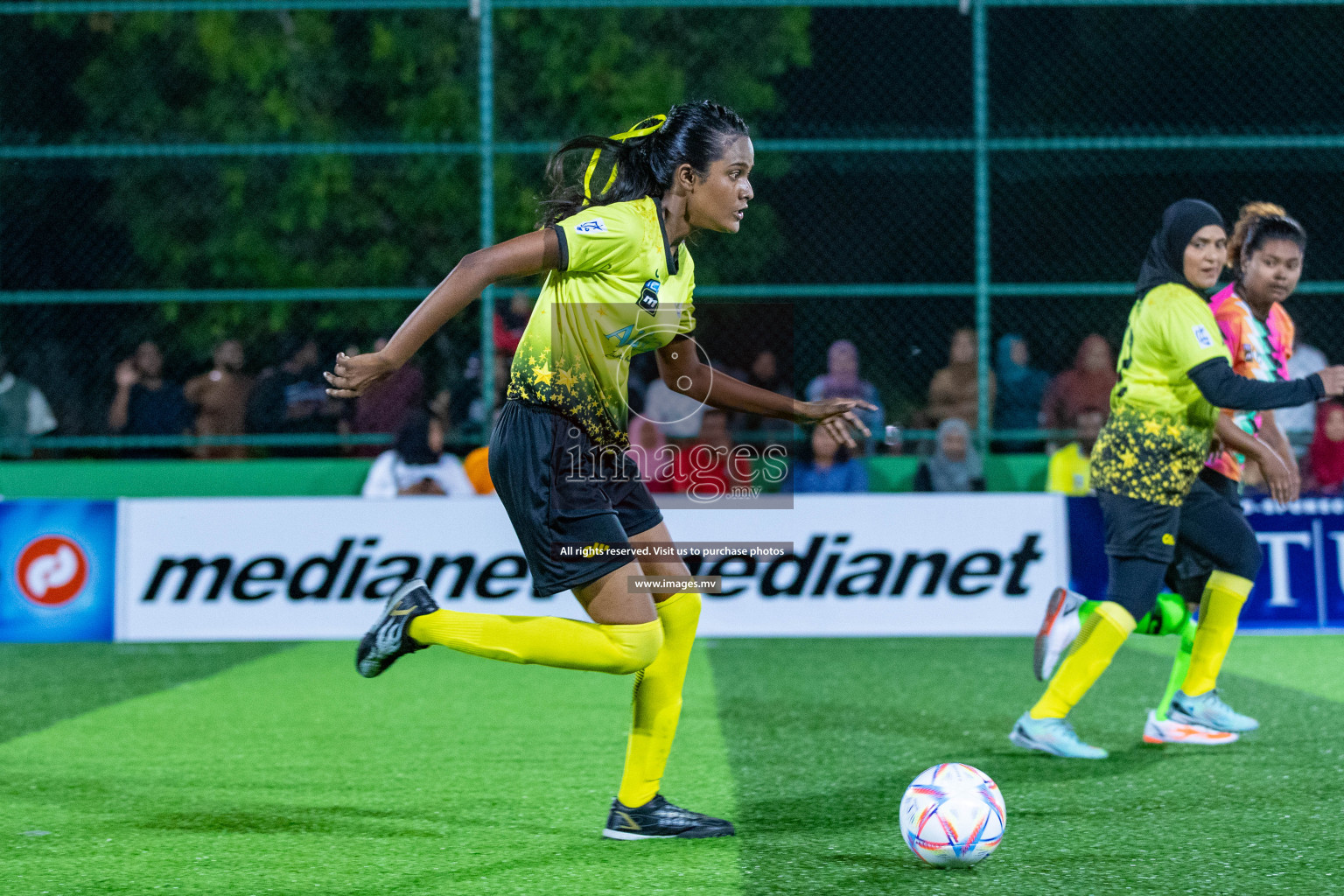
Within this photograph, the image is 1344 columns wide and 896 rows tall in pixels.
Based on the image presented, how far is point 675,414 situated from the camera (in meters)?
10.7

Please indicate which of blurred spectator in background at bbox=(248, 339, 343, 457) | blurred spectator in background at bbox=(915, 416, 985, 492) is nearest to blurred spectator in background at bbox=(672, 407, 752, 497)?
blurred spectator in background at bbox=(915, 416, 985, 492)

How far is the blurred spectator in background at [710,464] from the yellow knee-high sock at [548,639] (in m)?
5.20

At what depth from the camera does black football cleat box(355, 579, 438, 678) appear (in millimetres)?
4199

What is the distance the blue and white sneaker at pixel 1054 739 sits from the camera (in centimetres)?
546

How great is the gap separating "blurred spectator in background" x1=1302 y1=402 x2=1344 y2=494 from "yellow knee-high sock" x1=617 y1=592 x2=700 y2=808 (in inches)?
291

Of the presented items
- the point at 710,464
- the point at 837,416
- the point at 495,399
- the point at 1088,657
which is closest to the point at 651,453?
the point at 710,464

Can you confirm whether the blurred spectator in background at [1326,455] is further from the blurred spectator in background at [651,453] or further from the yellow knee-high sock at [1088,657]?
the yellow knee-high sock at [1088,657]

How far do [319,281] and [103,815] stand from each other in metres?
11.7

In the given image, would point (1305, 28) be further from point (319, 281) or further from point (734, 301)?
Result: point (319, 281)

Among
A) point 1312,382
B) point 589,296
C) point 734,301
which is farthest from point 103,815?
point 734,301

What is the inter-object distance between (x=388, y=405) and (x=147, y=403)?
1785 millimetres

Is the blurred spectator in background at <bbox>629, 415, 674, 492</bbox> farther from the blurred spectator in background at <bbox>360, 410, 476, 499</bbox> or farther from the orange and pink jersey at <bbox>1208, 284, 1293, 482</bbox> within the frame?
the orange and pink jersey at <bbox>1208, 284, 1293, 482</bbox>

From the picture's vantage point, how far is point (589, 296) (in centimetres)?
399

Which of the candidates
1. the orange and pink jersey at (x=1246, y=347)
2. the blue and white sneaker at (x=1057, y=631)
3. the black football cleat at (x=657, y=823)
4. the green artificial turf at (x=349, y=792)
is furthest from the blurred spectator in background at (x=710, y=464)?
the black football cleat at (x=657, y=823)
